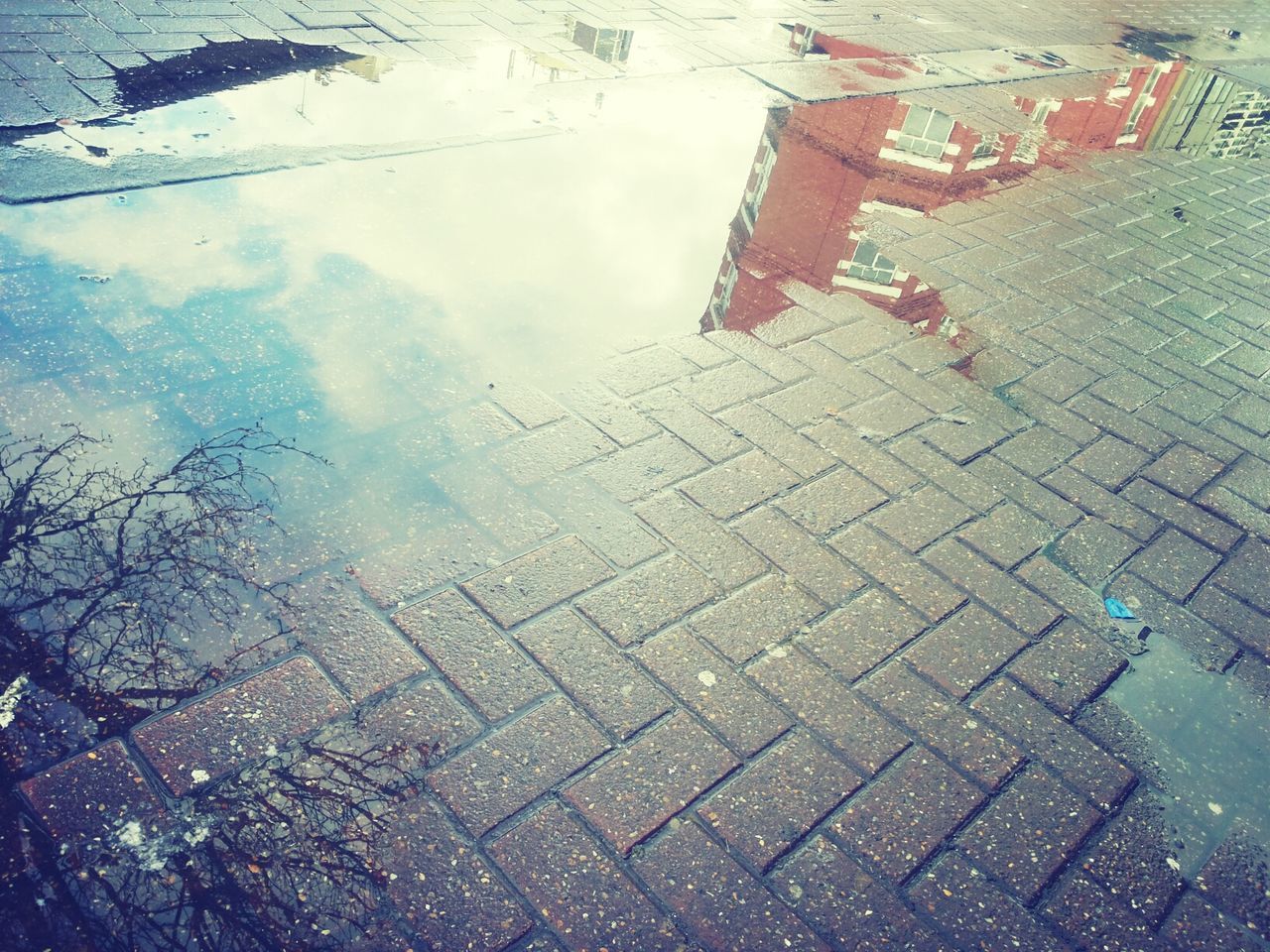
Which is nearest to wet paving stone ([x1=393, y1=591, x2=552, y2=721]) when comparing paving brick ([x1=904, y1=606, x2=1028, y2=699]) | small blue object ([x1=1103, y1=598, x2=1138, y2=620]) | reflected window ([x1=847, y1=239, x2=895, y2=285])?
paving brick ([x1=904, y1=606, x2=1028, y2=699])

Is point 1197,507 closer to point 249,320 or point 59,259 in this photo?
point 249,320

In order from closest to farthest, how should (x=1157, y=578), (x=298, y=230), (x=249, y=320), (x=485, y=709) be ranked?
(x=485, y=709)
(x=1157, y=578)
(x=249, y=320)
(x=298, y=230)

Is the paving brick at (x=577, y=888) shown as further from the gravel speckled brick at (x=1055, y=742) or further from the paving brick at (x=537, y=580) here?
the gravel speckled brick at (x=1055, y=742)

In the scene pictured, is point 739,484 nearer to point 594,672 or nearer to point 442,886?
point 594,672

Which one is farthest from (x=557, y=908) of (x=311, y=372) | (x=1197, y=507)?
(x=1197, y=507)

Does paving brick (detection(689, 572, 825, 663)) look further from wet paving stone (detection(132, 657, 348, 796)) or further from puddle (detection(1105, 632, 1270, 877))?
wet paving stone (detection(132, 657, 348, 796))

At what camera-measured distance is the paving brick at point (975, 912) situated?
8.05 feet

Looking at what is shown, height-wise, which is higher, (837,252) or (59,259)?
(837,252)

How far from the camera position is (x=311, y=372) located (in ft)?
13.1

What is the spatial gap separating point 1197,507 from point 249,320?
4.94 meters

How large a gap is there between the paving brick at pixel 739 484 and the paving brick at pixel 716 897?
157cm

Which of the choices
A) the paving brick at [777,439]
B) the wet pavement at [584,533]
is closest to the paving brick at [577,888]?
the wet pavement at [584,533]

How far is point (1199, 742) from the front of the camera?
3.17 m

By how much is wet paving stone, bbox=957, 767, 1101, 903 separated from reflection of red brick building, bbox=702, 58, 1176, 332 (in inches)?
120
